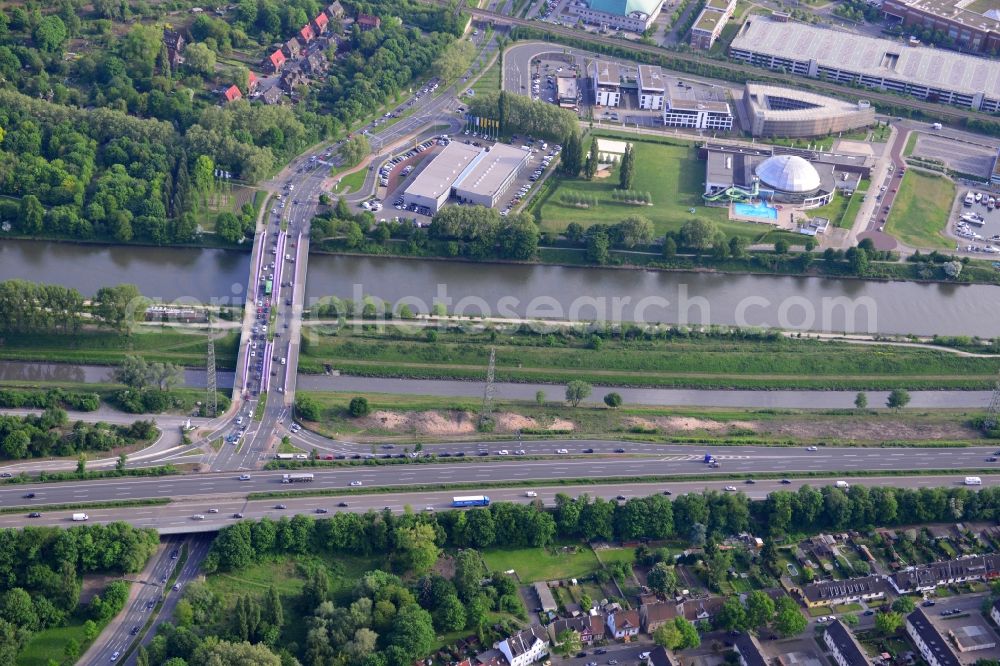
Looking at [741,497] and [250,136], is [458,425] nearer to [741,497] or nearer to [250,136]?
[741,497]

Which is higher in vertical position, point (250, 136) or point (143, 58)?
point (143, 58)

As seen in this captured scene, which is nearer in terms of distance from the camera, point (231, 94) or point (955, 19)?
point (231, 94)

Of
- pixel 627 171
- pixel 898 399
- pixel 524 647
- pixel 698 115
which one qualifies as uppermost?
pixel 698 115

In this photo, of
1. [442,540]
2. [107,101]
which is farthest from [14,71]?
[442,540]

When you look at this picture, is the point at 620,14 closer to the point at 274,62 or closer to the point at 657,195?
the point at 657,195

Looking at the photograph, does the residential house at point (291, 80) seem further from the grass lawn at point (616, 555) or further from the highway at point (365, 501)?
the grass lawn at point (616, 555)

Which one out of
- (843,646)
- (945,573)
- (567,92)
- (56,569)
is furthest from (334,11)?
(843,646)
